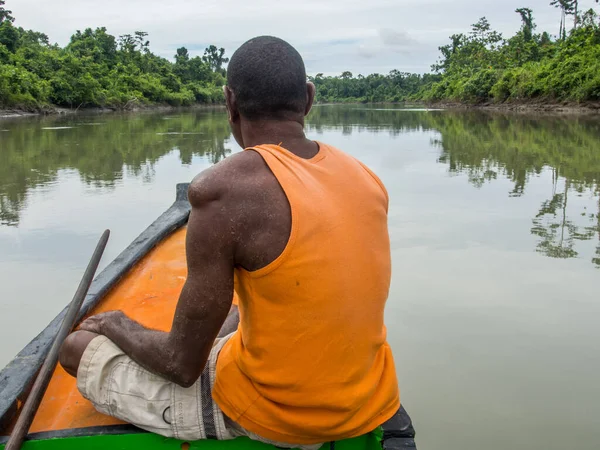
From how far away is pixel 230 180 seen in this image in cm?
108

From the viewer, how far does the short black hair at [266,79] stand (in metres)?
1.19

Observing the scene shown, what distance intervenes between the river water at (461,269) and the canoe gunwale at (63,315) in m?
0.70

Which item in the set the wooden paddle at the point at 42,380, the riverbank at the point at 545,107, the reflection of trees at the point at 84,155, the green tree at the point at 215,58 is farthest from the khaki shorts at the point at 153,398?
the green tree at the point at 215,58

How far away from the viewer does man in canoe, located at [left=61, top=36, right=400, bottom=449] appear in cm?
107

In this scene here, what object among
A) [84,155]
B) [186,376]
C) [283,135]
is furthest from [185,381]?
[84,155]

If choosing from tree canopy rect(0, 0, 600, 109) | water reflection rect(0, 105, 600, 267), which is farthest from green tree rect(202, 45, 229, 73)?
water reflection rect(0, 105, 600, 267)

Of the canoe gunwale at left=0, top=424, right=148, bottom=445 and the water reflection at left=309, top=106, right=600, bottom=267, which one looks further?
the water reflection at left=309, top=106, right=600, bottom=267

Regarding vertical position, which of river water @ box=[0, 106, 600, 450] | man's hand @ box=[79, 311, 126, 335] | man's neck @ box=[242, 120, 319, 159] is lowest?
river water @ box=[0, 106, 600, 450]

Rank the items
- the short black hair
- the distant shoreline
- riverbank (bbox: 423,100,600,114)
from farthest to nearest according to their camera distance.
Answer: the distant shoreline < riverbank (bbox: 423,100,600,114) < the short black hair

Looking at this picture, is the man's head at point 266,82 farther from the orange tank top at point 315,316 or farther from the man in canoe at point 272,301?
the orange tank top at point 315,316

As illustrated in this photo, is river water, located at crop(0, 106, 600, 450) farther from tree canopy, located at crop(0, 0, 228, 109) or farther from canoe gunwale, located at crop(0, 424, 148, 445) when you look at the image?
tree canopy, located at crop(0, 0, 228, 109)

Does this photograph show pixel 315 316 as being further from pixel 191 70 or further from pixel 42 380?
pixel 191 70

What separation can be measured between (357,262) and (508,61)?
3564cm

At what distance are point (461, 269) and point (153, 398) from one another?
2.90 meters
